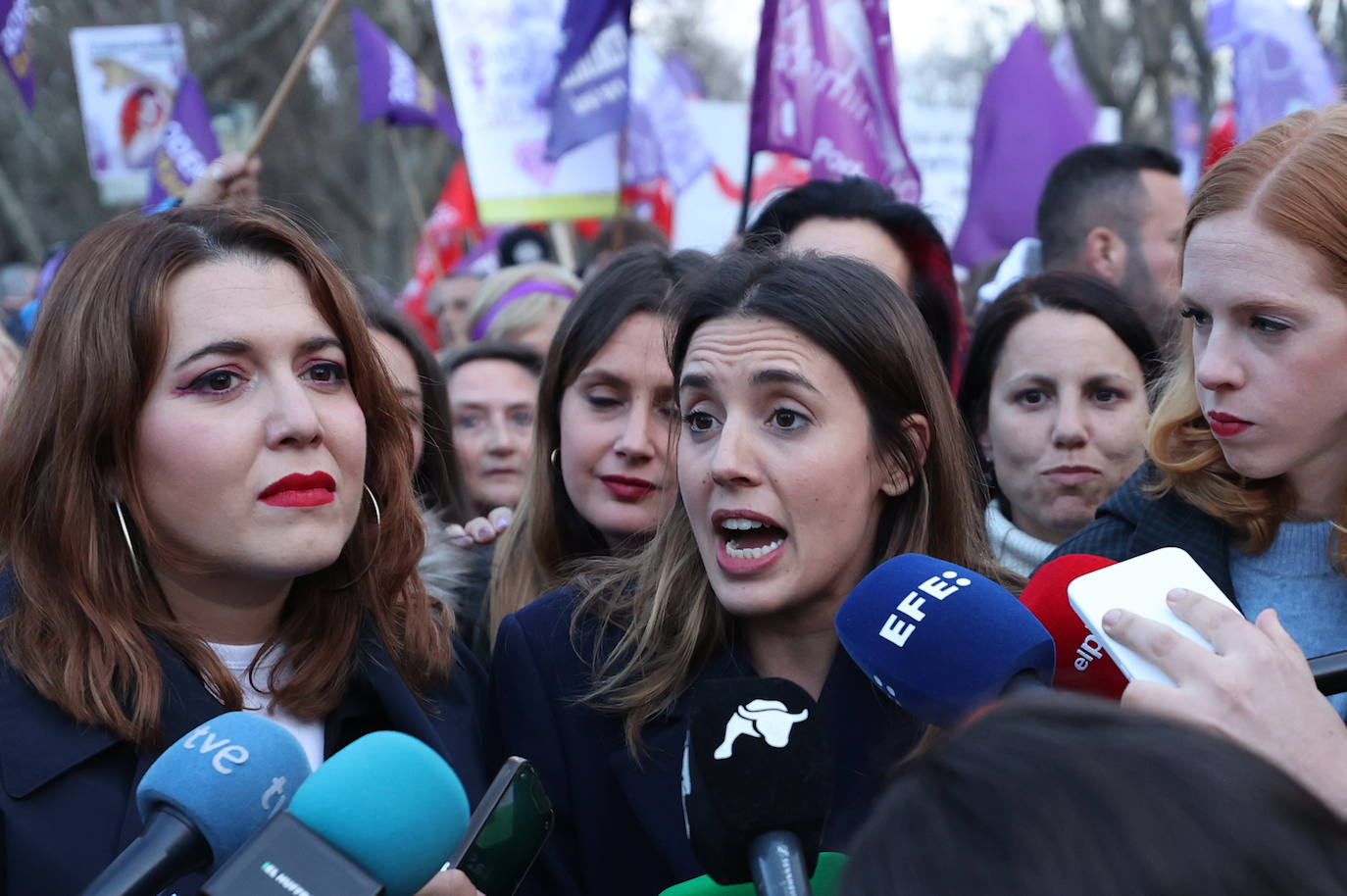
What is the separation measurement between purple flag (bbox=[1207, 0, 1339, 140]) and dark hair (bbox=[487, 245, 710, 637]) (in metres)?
4.43

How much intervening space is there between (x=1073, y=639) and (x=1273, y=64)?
6.00 meters

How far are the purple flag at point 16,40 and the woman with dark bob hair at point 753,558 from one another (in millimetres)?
4275

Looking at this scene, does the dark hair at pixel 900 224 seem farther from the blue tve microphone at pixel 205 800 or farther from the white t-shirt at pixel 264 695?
the blue tve microphone at pixel 205 800

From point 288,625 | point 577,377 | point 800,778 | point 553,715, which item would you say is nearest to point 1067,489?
point 577,377

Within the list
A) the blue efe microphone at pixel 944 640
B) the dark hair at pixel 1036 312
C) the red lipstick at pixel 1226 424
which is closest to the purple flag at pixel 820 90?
the dark hair at pixel 1036 312

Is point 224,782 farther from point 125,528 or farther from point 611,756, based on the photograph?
point 611,756

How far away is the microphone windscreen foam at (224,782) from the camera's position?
177 cm

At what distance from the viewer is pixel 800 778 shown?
1.74 metres

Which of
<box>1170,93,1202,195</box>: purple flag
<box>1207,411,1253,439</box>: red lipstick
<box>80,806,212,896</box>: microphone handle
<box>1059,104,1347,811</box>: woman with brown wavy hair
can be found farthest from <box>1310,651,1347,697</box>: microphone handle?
<box>1170,93,1202,195</box>: purple flag

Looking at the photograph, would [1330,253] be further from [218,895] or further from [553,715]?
[218,895]

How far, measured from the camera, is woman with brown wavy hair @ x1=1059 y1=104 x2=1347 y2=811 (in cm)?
243

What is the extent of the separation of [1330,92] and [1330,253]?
5.55m

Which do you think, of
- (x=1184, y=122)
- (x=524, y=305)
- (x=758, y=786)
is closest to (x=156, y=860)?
(x=758, y=786)

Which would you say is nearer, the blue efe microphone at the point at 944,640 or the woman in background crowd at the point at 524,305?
the blue efe microphone at the point at 944,640
